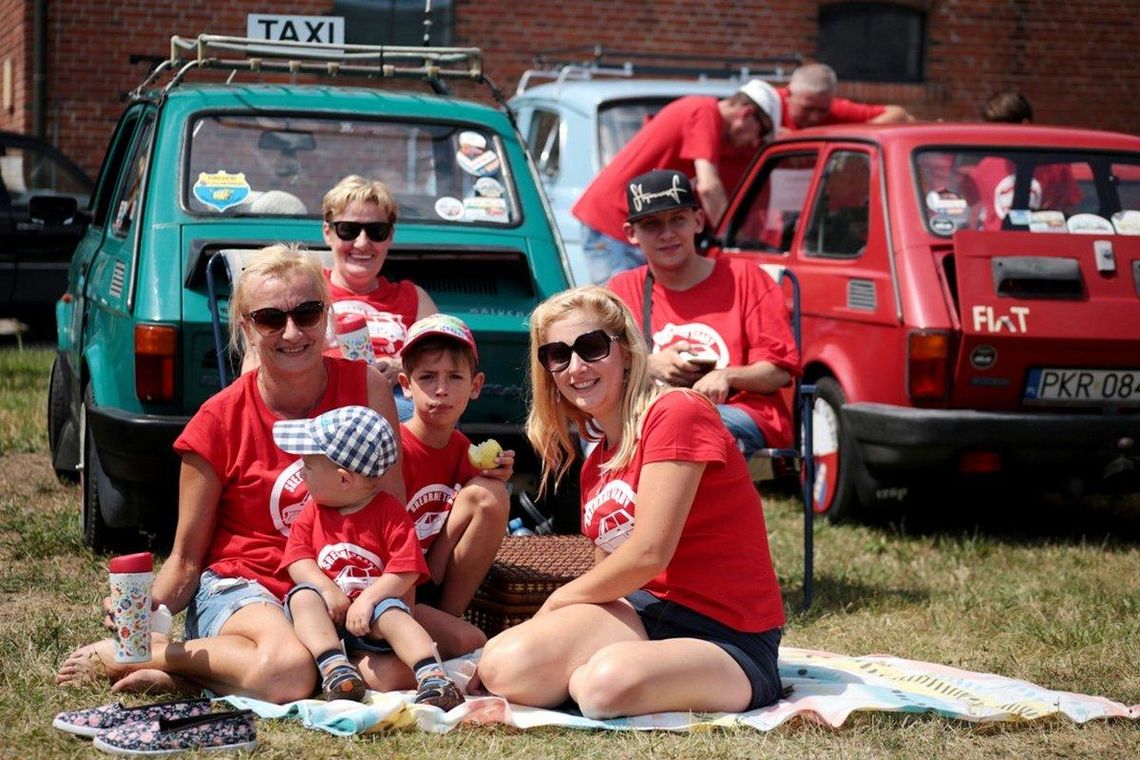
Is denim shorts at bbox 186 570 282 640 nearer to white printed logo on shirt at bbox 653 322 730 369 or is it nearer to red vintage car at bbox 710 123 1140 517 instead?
white printed logo on shirt at bbox 653 322 730 369

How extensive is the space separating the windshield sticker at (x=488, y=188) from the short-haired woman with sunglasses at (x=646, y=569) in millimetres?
2445

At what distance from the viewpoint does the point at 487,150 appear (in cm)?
710

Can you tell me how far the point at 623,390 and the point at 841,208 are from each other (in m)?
3.67

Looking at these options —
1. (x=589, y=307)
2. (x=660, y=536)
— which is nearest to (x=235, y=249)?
(x=589, y=307)

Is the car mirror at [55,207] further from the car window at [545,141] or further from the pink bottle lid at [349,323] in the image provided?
the car window at [545,141]

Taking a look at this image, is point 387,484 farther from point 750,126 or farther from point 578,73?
point 578,73

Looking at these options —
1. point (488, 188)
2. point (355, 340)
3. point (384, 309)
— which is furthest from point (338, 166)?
point (355, 340)

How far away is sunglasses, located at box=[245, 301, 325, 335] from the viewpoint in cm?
476

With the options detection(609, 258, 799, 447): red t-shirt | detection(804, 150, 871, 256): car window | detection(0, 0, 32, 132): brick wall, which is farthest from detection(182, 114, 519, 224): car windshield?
detection(0, 0, 32, 132): brick wall

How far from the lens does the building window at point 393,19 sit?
668 inches

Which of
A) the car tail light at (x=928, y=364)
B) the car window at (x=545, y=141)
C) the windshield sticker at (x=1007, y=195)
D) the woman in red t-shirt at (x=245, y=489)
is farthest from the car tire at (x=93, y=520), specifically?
the car window at (x=545, y=141)

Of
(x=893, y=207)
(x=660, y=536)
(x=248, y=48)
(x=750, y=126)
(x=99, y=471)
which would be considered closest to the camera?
(x=660, y=536)

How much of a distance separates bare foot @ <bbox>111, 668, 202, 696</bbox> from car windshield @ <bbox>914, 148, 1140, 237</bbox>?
162 inches

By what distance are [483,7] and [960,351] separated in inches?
432
